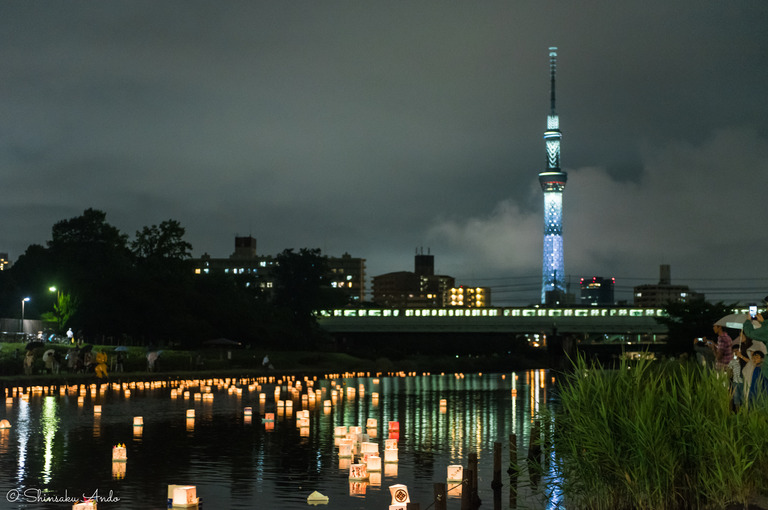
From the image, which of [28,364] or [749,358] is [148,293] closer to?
[28,364]

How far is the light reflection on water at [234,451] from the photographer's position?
1988 centimetres

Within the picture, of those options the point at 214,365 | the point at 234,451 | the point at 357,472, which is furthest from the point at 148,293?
the point at 357,472

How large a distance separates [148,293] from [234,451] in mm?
75446

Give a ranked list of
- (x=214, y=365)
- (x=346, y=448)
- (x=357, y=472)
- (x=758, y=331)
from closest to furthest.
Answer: (x=758, y=331) → (x=357, y=472) → (x=346, y=448) → (x=214, y=365)

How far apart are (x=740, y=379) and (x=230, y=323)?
3665 inches

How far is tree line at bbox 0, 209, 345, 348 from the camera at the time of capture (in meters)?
98.1

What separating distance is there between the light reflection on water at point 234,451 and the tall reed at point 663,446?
251 cm

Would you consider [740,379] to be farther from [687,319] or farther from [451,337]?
[451,337]

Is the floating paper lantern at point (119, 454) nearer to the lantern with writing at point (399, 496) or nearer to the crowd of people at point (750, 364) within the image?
the lantern with writing at point (399, 496)

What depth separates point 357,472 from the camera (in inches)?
852

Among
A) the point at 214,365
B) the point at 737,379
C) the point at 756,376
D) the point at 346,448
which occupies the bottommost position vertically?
the point at 346,448

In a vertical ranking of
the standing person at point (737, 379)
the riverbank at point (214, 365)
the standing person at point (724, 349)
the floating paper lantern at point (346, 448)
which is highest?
the standing person at point (724, 349)

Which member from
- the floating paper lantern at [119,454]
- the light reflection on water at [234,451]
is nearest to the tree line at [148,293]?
the light reflection on water at [234,451]

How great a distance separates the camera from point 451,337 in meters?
174
